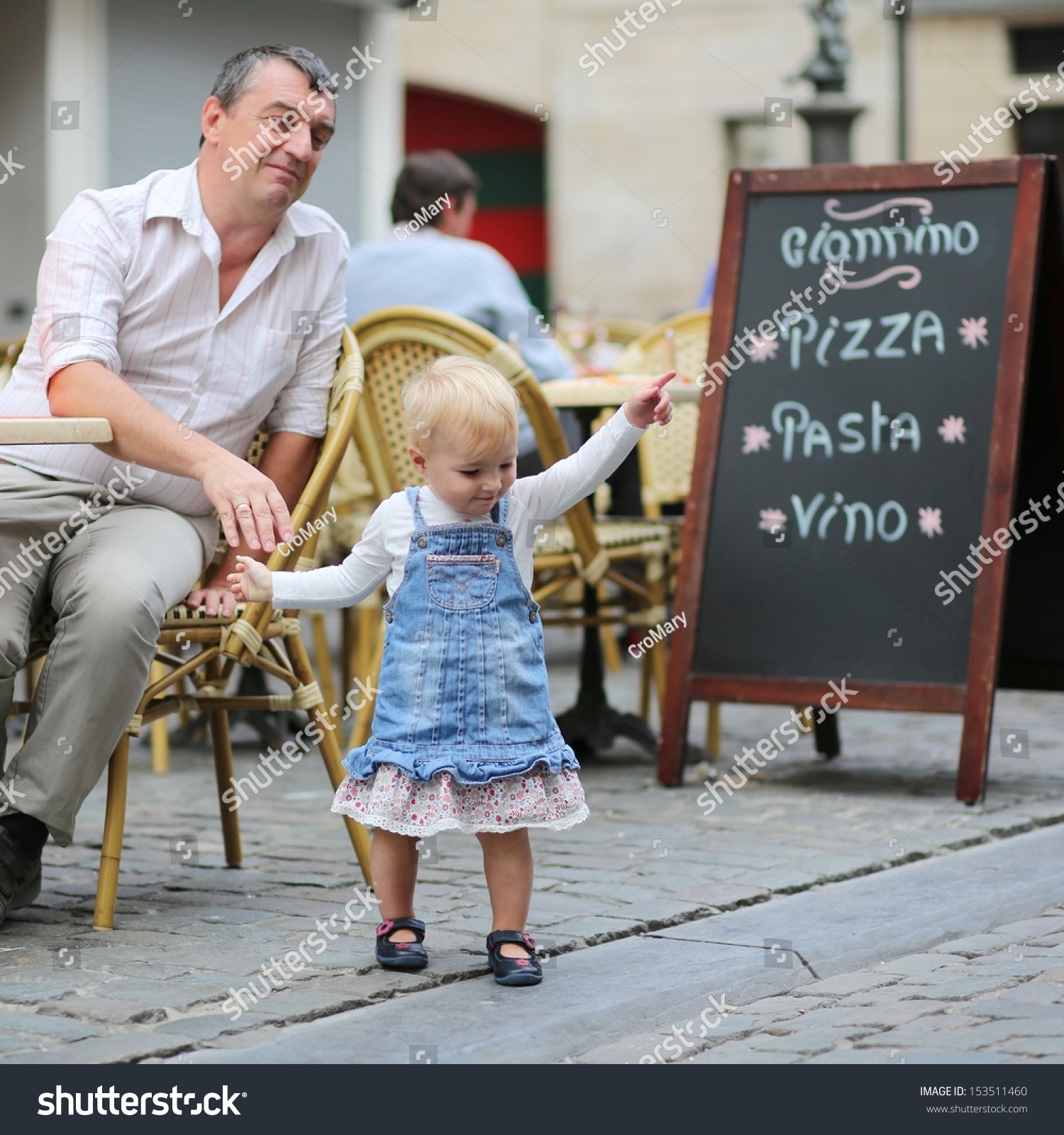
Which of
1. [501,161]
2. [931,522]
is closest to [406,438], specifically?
[931,522]

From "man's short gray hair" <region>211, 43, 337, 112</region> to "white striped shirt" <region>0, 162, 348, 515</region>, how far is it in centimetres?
17

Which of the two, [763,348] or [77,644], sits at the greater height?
[763,348]

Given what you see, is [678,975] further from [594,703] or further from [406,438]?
[594,703]

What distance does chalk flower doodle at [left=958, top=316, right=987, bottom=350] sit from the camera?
4961 millimetres

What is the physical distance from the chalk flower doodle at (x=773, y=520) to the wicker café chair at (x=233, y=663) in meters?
1.54

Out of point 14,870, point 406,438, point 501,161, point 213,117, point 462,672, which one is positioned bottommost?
point 14,870

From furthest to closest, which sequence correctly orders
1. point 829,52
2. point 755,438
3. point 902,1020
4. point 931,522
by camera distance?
point 829,52 → point 755,438 → point 931,522 → point 902,1020

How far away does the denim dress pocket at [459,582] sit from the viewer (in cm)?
317

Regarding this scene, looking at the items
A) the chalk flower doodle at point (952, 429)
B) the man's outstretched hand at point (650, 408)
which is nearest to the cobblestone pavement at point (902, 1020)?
the man's outstretched hand at point (650, 408)

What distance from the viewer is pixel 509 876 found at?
3184 mm

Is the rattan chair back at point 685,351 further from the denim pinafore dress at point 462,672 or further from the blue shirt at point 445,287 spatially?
the denim pinafore dress at point 462,672

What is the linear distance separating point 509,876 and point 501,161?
59.7 ft

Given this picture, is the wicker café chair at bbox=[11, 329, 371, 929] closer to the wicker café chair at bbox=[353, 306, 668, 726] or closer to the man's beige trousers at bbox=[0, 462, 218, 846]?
the man's beige trousers at bbox=[0, 462, 218, 846]

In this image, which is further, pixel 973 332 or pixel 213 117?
pixel 973 332
